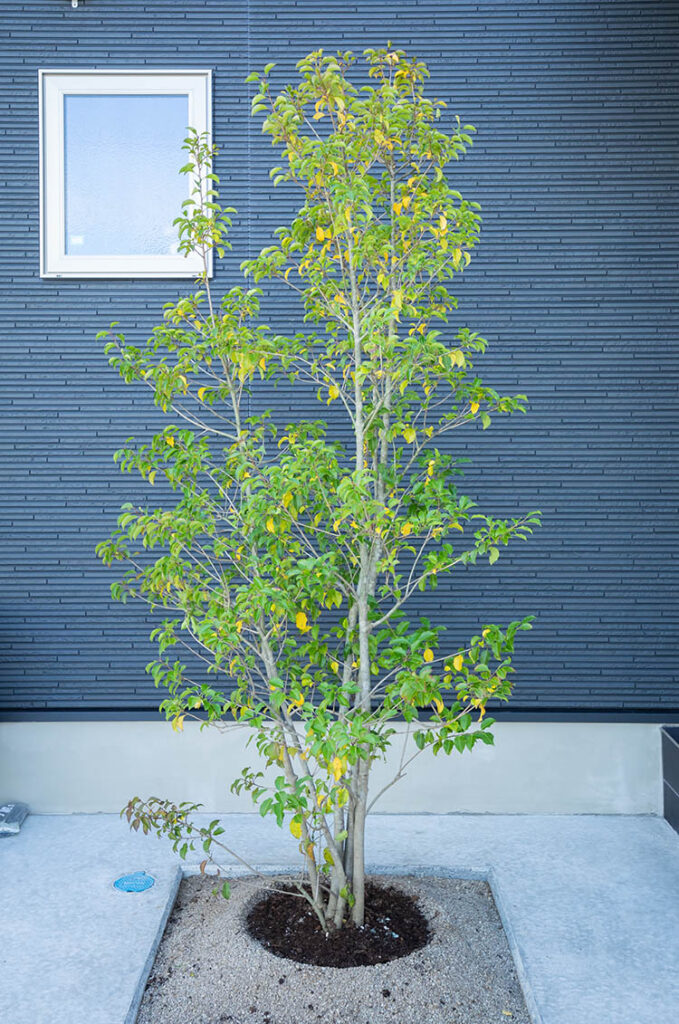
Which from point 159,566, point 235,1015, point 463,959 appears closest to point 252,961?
point 235,1015

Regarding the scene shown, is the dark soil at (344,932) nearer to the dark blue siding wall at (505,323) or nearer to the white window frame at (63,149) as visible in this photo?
the dark blue siding wall at (505,323)

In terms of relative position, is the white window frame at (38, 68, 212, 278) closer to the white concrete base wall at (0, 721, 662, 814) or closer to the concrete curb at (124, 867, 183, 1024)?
the white concrete base wall at (0, 721, 662, 814)

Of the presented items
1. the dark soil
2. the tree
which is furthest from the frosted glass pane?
the dark soil

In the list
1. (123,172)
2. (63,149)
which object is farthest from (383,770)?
(63,149)

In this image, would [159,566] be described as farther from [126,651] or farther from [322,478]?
[126,651]

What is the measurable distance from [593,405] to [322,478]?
1.71 metres

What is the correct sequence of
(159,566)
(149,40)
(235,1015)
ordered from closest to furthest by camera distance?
(235,1015)
(159,566)
(149,40)

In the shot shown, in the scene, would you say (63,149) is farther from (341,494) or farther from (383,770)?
(383,770)

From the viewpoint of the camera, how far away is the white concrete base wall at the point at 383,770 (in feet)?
13.1

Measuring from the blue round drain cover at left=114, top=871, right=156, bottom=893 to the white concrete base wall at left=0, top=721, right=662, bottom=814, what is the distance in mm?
683

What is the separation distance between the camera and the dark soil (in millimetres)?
2756

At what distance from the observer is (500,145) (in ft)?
13.1

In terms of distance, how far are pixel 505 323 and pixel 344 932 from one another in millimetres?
2396

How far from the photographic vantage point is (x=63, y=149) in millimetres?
4008
